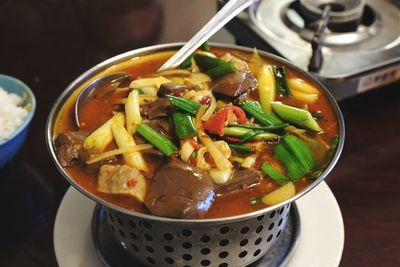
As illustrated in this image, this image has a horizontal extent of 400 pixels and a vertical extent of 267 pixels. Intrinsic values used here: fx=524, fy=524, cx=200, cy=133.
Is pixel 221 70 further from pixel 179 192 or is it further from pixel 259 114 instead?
pixel 179 192

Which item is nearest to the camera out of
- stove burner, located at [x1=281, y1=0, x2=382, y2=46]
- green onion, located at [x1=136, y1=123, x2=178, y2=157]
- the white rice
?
green onion, located at [x1=136, y1=123, x2=178, y2=157]

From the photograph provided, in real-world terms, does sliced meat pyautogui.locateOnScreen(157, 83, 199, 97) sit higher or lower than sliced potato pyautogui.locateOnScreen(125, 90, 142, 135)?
higher

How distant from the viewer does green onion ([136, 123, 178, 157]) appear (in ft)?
4.47

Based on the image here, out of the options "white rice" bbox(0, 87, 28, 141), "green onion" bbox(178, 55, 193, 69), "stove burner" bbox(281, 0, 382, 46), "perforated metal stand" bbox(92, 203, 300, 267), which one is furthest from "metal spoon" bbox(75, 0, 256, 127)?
"stove burner" bbox(281, 0, 382, 46)

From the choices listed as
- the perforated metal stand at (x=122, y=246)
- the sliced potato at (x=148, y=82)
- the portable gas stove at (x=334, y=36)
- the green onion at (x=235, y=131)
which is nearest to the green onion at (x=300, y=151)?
the green onion at (x=235, y=131)

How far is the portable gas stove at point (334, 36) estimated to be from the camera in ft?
6.73

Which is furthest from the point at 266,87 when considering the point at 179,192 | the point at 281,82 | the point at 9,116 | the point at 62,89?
the point at 62,89

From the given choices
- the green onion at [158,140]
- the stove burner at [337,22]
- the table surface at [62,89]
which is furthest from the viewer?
the stove burner at [337,22]

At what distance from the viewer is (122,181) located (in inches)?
50.1

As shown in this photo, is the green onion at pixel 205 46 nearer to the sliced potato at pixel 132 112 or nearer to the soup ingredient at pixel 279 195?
the sliced potato at pixel 132 112

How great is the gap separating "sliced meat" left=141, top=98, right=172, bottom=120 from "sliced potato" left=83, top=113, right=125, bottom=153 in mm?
84

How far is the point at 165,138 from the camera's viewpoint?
1394mm

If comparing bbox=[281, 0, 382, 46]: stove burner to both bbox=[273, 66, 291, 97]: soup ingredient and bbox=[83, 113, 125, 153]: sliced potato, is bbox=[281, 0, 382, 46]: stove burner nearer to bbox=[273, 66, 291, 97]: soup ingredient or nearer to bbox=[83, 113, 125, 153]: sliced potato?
bbox=[273, 66, 291, 97]: soup ingredient

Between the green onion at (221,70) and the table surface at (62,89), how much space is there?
61 centimetres
